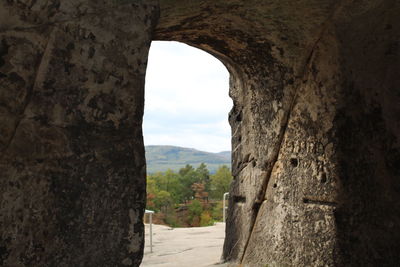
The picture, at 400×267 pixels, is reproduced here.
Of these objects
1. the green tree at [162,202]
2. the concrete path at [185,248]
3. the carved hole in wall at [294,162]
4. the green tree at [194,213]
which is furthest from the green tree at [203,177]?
Result: the carved hole in wall at [294,162]

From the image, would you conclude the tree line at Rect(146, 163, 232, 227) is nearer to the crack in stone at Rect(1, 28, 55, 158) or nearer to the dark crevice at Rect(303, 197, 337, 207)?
the dark crevice at Rect(303, 197, 337, 207)

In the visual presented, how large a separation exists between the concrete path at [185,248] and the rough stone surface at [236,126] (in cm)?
86

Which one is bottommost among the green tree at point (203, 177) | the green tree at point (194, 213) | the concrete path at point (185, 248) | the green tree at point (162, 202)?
the green tree at point (194, 213)

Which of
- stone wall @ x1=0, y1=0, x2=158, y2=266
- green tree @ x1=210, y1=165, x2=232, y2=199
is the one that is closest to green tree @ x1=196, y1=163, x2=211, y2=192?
green tree @ x1=210, y1=165, x2=232, y2=199

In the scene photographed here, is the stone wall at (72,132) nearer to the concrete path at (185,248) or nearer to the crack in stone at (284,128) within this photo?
the crack in stone at (284,128)

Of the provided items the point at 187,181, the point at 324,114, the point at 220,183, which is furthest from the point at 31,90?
the point at 187,181

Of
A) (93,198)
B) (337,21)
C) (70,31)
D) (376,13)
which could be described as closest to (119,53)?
(70,31)

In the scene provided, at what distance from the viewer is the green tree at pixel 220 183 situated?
142ft

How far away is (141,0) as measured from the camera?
2.63 meters

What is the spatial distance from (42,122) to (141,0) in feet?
3.08

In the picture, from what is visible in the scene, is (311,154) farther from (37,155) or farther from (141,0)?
(37,155)

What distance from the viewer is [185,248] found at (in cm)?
645

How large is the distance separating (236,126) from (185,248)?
7.74 ft

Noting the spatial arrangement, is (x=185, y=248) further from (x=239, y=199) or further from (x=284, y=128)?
(x=284, y=128)
